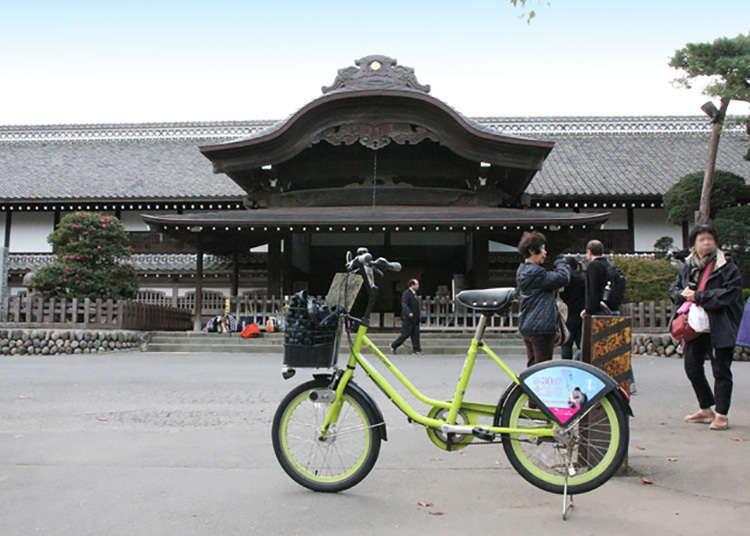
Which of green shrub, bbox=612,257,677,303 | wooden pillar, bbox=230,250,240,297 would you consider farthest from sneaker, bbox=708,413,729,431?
wooden pillar, bbox=230,250,240,297

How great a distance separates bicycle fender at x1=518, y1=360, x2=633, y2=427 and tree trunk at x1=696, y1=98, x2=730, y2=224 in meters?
15.7

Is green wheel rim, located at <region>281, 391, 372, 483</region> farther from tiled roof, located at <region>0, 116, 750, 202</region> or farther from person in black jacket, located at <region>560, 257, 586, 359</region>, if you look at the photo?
tiled roof, located at <region>0, 116, 750, 202</region>

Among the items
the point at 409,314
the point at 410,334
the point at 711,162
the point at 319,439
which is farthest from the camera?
the point at 711,162

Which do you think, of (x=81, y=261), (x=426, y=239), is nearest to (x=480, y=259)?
(x=426, y=239)

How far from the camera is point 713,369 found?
564cm

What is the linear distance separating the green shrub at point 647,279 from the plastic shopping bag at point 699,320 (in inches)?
433

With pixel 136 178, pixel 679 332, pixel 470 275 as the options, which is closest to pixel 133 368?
pixel 679 332

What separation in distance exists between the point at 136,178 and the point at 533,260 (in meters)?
23.0

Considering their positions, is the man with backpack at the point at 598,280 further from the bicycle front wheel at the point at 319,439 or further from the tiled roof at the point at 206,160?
the tiled roof at the point at 206,160

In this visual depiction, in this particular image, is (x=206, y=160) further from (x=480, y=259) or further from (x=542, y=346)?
(x=542, y=346)

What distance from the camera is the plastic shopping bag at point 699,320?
556cm

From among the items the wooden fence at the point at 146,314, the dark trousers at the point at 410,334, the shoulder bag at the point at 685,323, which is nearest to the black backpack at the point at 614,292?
Answer: the shoulder bag at the point at 685,323

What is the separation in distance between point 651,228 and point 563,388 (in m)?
20.4

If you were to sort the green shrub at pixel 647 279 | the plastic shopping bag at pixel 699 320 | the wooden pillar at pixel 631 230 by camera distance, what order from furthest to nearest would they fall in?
the wooden pillar at pixel 631 230
the green shrub at pixel 647 279
the plastic shopping bag at pixel 699 320
